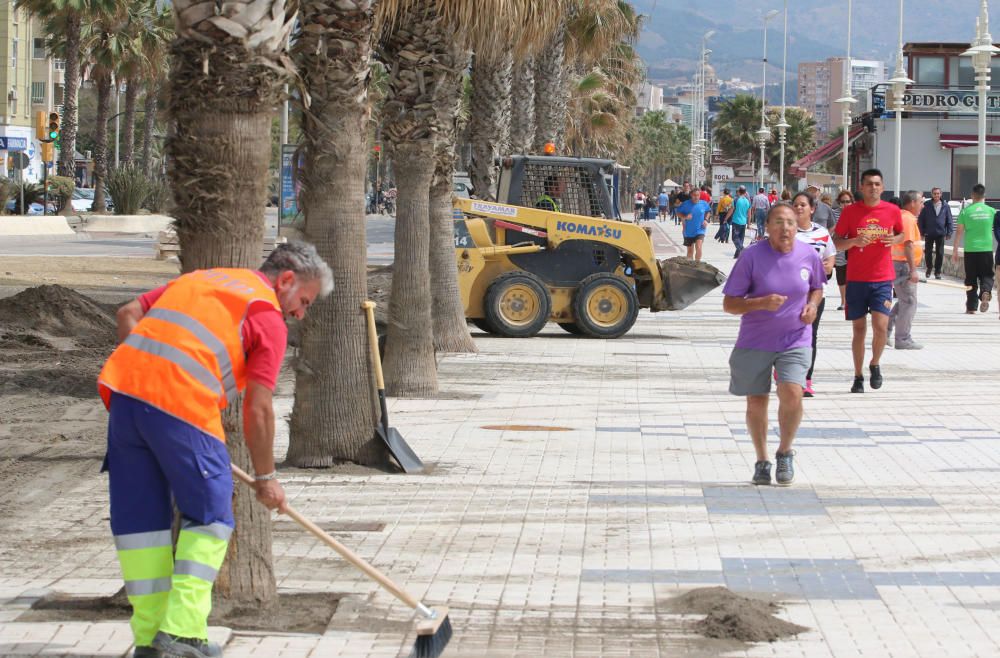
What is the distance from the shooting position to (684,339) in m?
18.7

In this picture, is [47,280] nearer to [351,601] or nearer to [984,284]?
[984,284]

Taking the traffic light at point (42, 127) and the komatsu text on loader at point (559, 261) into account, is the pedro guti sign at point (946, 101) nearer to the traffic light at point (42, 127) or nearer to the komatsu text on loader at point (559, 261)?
the traffic light at point (42, 127)

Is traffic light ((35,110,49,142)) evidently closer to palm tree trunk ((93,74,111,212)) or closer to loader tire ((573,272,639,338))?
palm tree trunk ((93,74,111,212))

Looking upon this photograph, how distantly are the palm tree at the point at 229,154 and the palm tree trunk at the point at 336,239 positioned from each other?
3267 mm

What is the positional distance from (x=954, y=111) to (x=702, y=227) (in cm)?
3510

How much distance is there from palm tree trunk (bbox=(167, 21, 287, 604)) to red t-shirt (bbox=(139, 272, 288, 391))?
1035 millimetres

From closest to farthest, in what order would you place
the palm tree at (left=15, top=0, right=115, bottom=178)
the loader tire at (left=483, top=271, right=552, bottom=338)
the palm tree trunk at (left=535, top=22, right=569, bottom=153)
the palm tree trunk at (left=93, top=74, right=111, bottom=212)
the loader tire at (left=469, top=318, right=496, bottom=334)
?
the loader tire at (left=483, top=271, right=552, bottom=338) < the loader tire at (left=469, top=318, right=496, bottom=334) < the palm tree trunk at (left=535, top=22, right=569, bottom=153) < the palm tree at (left=15, top=0, right=115, bottom=178) < the palm tree trunk at (left=93, top=74, right=111, bottom=212)

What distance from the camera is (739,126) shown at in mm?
118875

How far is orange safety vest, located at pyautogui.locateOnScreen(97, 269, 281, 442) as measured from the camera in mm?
4547

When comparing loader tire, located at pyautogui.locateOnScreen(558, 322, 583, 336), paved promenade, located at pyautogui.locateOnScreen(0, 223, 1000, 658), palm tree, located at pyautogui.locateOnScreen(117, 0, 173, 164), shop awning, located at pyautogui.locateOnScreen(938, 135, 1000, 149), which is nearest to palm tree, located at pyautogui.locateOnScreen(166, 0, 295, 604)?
paved promenade, located at pyautogui.locateOnScreen(0, 223, 1000, 658)

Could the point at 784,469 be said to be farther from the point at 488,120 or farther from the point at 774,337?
the point at 488,120

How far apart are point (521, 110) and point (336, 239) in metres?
17.8

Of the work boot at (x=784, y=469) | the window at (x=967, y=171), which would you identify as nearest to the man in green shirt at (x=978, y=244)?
the work boot at (x=784, y=469)

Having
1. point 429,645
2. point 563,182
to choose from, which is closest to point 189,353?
point 429,645
